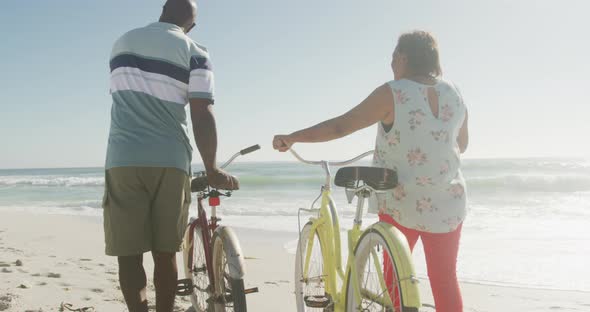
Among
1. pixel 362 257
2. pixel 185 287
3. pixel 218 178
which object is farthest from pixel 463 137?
pixel 185 287

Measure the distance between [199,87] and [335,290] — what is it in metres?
1.28

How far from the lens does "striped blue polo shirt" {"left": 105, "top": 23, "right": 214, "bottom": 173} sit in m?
2.45

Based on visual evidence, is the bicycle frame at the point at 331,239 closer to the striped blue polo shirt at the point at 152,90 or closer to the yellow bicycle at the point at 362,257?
the yellow bicycle at the point at 362,257

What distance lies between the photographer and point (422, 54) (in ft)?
7.52

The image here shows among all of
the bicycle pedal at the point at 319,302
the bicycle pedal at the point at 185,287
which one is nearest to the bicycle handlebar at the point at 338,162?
the bicycle pedal at the point at 319,302

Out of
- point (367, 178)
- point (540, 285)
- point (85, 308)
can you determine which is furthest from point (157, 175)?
point (540, 285)

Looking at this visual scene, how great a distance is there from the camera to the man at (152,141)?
245 cm

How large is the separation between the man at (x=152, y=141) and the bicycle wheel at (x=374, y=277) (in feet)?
2.52

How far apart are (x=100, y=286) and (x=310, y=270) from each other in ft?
7.82

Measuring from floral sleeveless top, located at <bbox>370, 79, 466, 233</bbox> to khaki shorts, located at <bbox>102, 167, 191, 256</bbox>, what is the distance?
1113 millimetres

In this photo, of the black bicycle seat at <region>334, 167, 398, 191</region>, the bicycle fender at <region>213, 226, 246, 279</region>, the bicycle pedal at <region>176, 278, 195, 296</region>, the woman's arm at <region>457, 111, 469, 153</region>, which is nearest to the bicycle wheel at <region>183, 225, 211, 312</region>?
the bicycle pedal at <region>176, 278, 195, 296</region>

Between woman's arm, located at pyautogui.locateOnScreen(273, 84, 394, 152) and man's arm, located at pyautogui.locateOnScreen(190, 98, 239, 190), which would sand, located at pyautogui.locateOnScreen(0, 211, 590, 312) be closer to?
man's arm, located at pyautogui.locateOnScreen(190, 98, 239, 190)

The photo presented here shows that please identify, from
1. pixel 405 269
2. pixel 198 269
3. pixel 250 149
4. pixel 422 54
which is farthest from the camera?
pixel 198 269

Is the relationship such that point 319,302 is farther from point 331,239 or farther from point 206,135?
point 206,135
